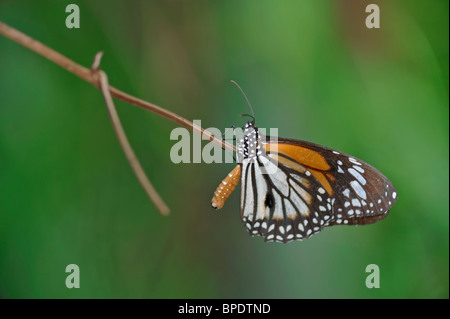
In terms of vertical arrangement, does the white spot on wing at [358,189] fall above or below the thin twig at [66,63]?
below

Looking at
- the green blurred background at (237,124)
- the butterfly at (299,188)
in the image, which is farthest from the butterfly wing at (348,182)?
the green blurred background at (237,124)

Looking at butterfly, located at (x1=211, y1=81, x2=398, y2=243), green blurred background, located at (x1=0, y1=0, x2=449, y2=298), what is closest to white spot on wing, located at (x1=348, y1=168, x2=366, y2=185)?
butterfly, located at (x1=211, y1=81, x2=398, y2=243)

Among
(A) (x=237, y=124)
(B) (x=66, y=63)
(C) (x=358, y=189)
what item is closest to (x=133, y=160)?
(B) (x=66, y=63)

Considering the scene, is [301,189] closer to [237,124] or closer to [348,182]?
[348,182]

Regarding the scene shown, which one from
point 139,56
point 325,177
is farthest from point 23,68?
point 325,177

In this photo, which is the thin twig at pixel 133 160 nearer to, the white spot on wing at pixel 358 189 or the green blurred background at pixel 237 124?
the white spot on wing at pixel 358 189

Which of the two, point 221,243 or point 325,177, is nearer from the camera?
point 325,177

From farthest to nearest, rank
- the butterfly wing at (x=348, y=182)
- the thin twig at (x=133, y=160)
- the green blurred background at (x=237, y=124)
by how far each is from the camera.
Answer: the green blurred background at (x=237, y=124), the butterfly wing at (x=348, y=182), the thin twig at (x=133, y=160)

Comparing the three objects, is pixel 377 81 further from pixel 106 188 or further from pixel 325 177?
pixel 106 188
